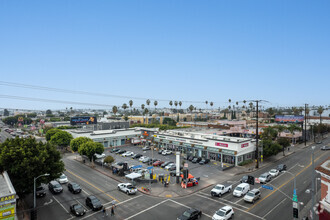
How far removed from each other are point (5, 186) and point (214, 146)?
44.8 m

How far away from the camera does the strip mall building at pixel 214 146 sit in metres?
52.4

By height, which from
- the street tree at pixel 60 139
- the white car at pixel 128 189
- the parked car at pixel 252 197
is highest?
the street tree at pixel 60 139

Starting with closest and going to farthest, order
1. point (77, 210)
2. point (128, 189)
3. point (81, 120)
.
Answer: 1. point (77, 210)
2. point (128, 189)
3. point (81, 120)

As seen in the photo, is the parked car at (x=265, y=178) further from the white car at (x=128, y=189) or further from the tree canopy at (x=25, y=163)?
the tree canopy at (x=25, y=163)

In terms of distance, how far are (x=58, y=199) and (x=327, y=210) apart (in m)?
34.9

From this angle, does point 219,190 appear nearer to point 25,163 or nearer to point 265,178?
point 265,178

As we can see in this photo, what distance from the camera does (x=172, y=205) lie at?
100 feet

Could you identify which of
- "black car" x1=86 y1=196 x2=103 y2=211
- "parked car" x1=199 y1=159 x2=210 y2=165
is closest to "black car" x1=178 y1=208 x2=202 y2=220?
"black car" x1=86 y1=196 x2=103 y2=211

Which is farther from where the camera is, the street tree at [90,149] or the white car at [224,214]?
the street tree at [90,149]

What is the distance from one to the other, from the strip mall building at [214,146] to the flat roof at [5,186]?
43.7 m

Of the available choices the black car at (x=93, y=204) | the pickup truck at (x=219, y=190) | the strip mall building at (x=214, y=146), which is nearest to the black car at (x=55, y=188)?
the black car at (x=93, y=204)

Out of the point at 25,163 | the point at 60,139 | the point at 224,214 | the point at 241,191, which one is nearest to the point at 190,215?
the point at 224,214

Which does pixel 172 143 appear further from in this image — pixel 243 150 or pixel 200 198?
pixel 200 198

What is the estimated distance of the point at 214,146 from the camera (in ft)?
184
